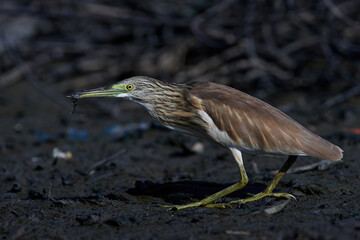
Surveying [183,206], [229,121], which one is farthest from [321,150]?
[183,206]

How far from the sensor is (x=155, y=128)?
7.41 meters

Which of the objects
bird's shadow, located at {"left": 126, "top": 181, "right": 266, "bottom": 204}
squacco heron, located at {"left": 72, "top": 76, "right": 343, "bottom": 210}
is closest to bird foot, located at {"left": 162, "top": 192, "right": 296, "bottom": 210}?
squacco heron, located at {"left": 72, "top": 76, "right": 343, "bottom": 210}

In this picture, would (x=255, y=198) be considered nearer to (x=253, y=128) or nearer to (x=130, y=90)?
(x=253, y=128)

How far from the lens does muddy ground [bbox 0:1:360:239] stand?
352cm

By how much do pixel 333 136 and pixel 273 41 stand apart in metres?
3.12

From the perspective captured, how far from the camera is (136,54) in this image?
934 centimetres

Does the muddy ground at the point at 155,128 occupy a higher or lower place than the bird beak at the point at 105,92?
lower

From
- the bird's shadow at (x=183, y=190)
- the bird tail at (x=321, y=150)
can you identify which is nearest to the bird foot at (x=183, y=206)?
the bird's shadow at (x=183, y=190)

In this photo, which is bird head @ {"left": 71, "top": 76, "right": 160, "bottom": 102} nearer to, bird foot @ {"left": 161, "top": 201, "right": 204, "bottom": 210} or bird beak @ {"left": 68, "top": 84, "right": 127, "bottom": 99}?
bird beak @ {"left": 68, "top": 84, "right": 127, "bottom": 99}

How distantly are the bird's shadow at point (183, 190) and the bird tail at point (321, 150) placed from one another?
26.6 inches

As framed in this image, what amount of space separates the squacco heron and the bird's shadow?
0.29 meters

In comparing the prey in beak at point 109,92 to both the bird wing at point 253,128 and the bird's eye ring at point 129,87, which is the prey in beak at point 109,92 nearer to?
the bird's eye ring at point 129,87

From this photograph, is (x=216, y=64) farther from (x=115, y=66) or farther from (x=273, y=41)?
(x=115, y=66)

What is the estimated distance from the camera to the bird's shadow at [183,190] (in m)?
4.27
